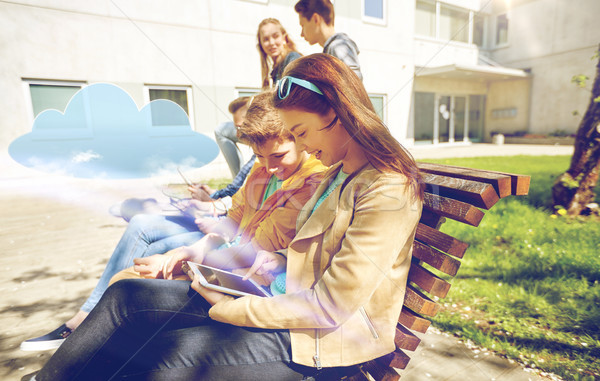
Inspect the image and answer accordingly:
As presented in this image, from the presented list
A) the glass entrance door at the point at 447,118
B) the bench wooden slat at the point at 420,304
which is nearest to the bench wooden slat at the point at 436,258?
the bench wooden slat at the point at 420,304

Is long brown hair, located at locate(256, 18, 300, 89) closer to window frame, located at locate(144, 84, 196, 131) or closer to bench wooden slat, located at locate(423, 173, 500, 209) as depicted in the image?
window frame, located at locate(144, 84, 196, 131)

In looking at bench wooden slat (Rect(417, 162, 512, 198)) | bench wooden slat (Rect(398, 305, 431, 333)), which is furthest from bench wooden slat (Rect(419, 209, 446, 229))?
bench wooden slat (Rect(398, 305, 431, 333))

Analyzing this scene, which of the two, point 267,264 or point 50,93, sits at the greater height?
point 50,93

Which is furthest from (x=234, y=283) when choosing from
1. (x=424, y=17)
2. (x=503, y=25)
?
(x=424, y=17)

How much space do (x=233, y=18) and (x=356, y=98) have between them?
375 cm

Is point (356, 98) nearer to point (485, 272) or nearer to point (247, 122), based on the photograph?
point (247, 122)

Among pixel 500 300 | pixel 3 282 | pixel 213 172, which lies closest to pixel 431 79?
pixel 213 172

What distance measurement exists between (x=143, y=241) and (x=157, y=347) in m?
1.05

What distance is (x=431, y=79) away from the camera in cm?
1491

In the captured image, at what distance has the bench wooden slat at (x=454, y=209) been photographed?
0.99 metres

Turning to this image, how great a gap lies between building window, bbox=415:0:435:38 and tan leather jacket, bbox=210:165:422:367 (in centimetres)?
1451

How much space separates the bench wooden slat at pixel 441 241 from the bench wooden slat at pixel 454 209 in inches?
2.6

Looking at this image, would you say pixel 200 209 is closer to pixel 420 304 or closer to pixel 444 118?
pixel 420 304

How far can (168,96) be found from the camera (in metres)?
2.96
